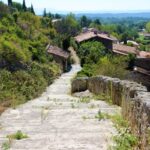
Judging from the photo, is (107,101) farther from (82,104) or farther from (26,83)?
(26,83)

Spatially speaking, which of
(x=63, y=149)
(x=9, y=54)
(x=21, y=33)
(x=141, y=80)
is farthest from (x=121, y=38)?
(x=63, y=149)

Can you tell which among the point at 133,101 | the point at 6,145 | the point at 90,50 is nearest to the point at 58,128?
the point at 133,101

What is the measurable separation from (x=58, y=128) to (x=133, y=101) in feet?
6.52

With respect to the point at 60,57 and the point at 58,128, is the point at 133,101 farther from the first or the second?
the point at 60,57

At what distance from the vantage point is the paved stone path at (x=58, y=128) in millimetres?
9530

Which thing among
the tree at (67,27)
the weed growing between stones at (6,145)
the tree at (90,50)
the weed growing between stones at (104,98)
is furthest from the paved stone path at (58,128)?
the tree at (67,27)

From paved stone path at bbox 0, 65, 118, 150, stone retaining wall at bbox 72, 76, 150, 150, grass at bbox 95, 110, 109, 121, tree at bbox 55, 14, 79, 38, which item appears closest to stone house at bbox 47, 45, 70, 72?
stone retaining wall at bbox 72, 76, 150, 150

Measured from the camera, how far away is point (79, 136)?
1040 centimetres

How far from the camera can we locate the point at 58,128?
460 inches

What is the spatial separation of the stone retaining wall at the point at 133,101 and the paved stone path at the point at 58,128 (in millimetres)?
553

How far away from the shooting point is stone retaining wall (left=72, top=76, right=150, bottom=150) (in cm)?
882

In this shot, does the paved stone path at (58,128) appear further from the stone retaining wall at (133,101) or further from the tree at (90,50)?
the tree at (90,50)

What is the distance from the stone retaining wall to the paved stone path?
55 cm

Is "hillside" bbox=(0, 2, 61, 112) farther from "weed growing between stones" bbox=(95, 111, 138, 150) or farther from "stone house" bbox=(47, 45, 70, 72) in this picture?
"weed growing between stones" bbox=(95, 111, 138, 150)
